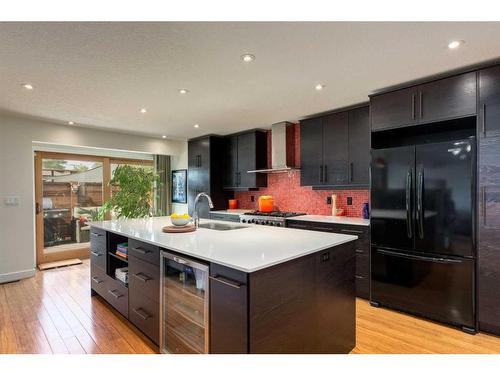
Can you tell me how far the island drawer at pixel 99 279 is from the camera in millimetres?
2939

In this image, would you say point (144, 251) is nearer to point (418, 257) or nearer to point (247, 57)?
point (247, 57)

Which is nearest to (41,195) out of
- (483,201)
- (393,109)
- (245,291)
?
(245,291)

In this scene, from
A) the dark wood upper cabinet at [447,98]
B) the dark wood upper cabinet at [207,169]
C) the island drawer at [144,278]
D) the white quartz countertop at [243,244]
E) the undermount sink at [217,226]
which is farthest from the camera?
the dark wood upper cabinet at [207,169]

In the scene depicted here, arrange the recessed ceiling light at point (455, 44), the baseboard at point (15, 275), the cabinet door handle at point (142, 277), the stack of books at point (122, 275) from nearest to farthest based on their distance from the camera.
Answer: the recessed ceiling light at point (455, 44)
the cabinet door handle at point (142, 277)
the stack of books at point (122, 275)
the baseboard at point (15, 275)

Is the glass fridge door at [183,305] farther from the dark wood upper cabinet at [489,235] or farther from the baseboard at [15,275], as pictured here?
the baseboard at [15,275]

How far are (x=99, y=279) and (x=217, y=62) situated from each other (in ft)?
8.53

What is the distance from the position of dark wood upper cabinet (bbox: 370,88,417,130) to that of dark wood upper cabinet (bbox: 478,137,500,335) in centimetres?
66

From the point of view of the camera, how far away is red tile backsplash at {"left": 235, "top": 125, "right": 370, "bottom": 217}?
3.86 meters

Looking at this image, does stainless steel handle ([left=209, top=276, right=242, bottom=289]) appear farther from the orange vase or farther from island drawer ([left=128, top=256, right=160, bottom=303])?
the orange vase

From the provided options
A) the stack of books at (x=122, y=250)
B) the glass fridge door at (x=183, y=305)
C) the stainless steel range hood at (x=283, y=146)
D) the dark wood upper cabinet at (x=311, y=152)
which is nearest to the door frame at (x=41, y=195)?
the stack of books at (x=122, y=250)

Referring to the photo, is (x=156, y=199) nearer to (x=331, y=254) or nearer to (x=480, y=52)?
(x=331, y=254)

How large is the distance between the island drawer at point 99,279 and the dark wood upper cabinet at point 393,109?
3.36m

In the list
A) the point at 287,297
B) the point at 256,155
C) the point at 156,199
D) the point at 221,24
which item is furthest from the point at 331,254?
the point at 156,199

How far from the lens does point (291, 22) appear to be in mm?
1706
